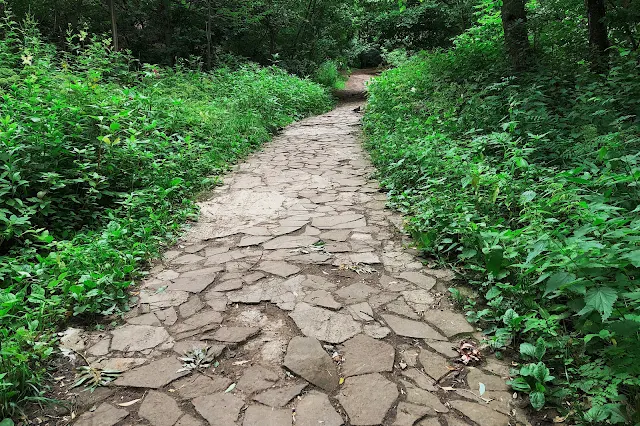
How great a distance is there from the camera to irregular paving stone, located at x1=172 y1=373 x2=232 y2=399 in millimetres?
2219

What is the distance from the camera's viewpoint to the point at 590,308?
6.92ft

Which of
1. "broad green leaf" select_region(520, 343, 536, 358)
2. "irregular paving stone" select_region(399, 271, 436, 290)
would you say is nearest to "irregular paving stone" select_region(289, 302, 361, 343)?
"irregular paving stone" select_region(399, 271, 436, 290)

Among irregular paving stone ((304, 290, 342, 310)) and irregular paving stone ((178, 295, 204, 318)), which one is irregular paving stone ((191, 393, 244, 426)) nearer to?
irregular paving stone ((178, 295, 204, 318))

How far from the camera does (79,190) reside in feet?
14.8

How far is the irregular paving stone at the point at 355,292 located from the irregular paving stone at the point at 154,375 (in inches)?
48.9

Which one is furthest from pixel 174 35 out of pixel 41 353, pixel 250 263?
pixel 41 353

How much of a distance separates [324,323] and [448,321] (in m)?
0.84

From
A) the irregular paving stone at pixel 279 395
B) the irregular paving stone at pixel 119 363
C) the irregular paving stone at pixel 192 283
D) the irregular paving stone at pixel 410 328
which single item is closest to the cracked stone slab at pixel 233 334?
the irregular paving stone at pixel 119 363

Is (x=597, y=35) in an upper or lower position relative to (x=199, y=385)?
upper

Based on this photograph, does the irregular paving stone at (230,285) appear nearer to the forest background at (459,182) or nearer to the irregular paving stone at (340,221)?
the forest background at (459,182)

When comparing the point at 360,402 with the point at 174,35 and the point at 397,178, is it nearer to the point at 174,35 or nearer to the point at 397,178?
the point at 397,178

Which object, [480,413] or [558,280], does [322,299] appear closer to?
[480,413]

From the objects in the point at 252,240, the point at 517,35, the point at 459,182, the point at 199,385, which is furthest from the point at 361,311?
the point at 517,35

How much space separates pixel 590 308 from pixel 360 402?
1.27 m
